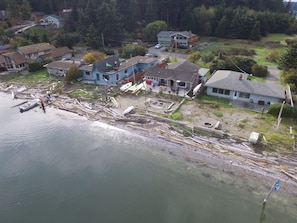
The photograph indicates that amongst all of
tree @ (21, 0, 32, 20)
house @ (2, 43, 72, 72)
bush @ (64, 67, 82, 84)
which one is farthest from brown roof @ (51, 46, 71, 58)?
tree @ (21, 0, 32, 20)

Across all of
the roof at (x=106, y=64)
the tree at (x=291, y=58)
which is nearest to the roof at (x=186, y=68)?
the roof at (x=106, y=64)

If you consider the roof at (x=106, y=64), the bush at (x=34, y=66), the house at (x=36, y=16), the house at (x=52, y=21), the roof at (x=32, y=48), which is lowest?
the bush at (x=34, y=66)

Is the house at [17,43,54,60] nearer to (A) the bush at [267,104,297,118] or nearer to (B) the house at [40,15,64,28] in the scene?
(B) the house at [40,15,64,28]

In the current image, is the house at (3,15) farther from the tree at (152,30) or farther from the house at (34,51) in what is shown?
the tree at (152,30)

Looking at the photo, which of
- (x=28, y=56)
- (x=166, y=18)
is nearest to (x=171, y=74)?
(x=28, y=56)

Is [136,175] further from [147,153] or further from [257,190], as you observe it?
[257,190]

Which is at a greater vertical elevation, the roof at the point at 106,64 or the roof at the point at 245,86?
the roof at the point at 106,64
